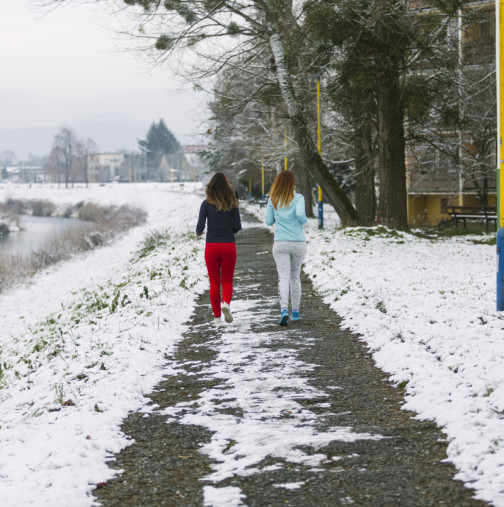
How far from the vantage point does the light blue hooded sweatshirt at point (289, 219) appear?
338 inches

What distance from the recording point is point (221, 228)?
8.78 meters

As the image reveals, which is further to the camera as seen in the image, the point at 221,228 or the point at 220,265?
the point at 220,265

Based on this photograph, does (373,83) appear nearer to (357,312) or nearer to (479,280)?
(479,280)

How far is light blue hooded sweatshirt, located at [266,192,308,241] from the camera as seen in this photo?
858 centimetres

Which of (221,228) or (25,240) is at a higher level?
(221,228)

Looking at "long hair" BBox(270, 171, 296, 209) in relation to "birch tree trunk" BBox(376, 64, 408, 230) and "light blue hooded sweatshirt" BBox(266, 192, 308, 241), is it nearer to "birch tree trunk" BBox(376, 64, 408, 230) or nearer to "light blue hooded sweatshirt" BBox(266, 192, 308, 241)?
"light blue hooded sweatshirt" BBox(266, 192, 308, 241)

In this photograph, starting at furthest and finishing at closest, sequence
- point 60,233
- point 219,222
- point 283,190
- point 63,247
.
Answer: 1. point 60,233
2. point 63,247
3. point 219,222
4. point 283,190

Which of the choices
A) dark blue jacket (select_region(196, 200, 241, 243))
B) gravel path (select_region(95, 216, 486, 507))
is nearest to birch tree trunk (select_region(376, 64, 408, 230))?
dark blue jacket (select_region(196, 200, 241, 243))

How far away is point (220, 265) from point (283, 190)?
131cm

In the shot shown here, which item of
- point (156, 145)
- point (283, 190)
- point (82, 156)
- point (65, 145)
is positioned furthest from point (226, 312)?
point (156, 145)

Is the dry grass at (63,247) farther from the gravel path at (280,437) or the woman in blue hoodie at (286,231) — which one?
the gravel path at (280,437)

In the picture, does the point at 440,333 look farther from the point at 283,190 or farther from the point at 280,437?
the point at 280,437

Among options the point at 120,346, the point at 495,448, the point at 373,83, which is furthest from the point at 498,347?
the point at 373,83

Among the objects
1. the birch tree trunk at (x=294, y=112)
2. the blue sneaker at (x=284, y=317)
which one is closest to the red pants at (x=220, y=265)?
the blue sneaker at (x=284, y=317)
